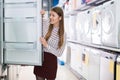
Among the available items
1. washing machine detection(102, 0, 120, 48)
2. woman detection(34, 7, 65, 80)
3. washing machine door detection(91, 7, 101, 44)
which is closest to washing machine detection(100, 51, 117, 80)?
washing machine detection(102, 0, 120, 48)

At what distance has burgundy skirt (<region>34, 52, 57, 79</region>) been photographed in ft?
9.36

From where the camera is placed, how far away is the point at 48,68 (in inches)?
113

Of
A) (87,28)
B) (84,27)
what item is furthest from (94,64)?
(84,27)

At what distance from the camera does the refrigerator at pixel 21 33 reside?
2.35 metres

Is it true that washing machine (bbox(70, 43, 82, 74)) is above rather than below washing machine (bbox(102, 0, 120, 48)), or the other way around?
below

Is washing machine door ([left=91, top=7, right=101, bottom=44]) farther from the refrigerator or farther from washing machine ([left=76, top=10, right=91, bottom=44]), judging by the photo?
the refrigerator

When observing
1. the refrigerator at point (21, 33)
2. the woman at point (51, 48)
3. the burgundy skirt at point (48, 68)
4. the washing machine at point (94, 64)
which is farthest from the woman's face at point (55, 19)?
the washing machine at point (94, 64)

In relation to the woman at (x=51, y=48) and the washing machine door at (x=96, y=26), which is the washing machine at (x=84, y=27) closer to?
the washing machine door at (x=96, y=26)

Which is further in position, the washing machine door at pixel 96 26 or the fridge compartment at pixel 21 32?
the washing machine door at pixel 96 26

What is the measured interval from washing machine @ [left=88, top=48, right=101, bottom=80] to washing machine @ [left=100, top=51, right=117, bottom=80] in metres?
0.17

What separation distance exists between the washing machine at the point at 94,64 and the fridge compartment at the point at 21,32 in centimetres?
166

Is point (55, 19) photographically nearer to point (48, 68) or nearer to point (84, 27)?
point (48, 68)

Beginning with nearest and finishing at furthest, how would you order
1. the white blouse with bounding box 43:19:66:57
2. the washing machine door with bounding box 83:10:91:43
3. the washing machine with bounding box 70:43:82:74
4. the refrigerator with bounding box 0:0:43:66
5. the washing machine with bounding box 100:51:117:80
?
the refrigerator with bounding box 0:0:43:66 < the white blouse with bounding box 43:19:66:57 < the washing machine with bounding box 100:51:117:80 < the washing machine door with bounding box 83:10:91:43 < the washing machine with bounding box 70:43:82:74

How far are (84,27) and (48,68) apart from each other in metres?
2.04
